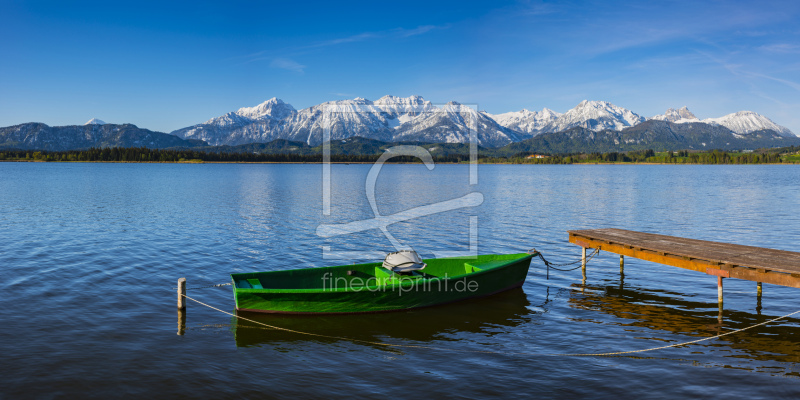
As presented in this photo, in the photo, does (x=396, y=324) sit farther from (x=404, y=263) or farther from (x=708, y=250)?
(x=708, y=250)

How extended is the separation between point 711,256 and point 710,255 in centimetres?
26

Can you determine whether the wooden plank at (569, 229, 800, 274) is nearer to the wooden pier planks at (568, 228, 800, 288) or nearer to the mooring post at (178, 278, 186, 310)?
the wooden pier planks at (568, 228, 800, 288)

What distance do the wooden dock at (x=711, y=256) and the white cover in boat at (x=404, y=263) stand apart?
11630mm

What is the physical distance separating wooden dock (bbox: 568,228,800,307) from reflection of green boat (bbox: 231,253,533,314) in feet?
18.6

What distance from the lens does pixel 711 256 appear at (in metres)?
22.0

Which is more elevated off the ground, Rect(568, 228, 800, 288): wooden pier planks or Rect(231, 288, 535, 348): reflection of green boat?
Rect(568, 228, 800, 288): wooden pier planks

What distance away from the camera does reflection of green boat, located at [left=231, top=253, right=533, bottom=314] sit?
1966 cm

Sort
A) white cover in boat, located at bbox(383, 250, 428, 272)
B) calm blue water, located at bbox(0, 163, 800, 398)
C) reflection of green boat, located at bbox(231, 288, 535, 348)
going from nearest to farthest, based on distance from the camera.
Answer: calm blue water, located at bbox(0, 163, 800, 398), reflection of green boat, located at bbox(231, 288, 535, 348), white cover in boat, located at bbox(383, 250, 428, 272)

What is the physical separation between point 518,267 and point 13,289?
2482 centimetres

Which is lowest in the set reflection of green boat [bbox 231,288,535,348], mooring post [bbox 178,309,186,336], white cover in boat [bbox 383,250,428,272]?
reflection of green boat [bbox 231,288,535,348]

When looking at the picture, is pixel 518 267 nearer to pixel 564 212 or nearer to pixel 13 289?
pixel 13 289

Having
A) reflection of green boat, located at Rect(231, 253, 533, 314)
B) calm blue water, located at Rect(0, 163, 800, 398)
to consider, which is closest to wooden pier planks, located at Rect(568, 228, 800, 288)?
calm blue water, located at Rect(0, 163, 800, 398)

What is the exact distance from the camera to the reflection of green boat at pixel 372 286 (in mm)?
19656

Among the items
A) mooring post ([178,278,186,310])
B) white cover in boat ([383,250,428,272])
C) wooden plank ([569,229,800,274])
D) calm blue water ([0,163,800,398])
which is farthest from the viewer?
white cover in boat ([383,250,428,272])
